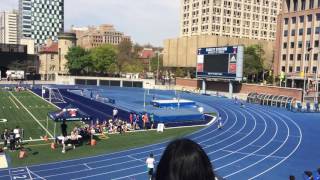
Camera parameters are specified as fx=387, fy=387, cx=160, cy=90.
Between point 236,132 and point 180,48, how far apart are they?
98.1 m

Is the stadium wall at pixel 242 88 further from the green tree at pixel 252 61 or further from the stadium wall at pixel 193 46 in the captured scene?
the stadium wall at pixel 193 46

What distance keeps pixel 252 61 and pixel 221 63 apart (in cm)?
2399

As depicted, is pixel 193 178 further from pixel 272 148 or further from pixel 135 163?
pixel 272 148

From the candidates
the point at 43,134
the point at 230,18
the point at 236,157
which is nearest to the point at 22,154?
the point at 43,134

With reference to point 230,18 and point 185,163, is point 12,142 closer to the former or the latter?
point 185,163

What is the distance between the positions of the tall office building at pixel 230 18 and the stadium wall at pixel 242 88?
47869 millimetres

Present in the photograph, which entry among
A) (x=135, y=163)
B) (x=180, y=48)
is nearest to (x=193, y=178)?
(x=135, y=163)

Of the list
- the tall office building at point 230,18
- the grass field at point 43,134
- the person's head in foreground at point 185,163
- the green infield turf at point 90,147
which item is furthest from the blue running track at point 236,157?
the tall office building at point 230,18

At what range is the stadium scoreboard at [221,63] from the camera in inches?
2921

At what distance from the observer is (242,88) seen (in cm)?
8356

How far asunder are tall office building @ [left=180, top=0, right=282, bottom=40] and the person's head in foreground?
482ft

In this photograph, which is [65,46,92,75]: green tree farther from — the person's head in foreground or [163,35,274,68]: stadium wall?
the person's head in foreground

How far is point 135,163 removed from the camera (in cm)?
2511

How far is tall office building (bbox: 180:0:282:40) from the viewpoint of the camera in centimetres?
14775
